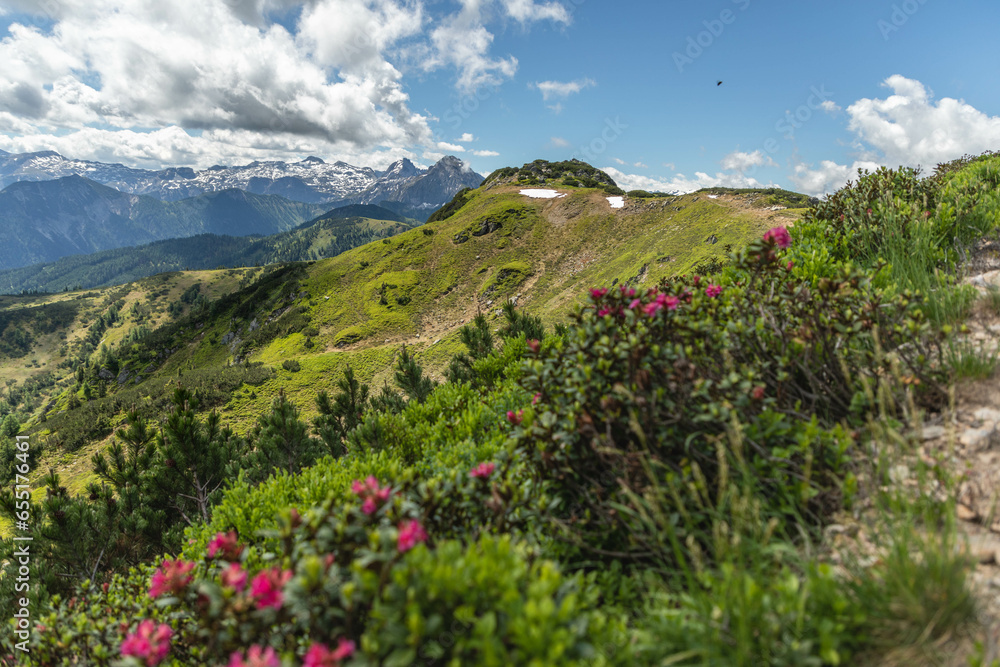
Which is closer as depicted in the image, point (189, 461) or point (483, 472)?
point (483, 472)

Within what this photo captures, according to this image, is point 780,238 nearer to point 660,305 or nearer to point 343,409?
point 660,305

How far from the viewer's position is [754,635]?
2.06 metres

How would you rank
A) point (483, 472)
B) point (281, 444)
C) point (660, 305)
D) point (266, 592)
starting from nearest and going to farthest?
point (266, 592)
point (483, 472)
point (660, 305)
point (281, 444)

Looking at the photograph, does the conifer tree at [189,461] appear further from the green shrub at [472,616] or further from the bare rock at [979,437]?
the bare rock at [979,437]

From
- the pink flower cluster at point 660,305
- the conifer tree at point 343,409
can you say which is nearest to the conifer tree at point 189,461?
the conifer tree at point 343,409

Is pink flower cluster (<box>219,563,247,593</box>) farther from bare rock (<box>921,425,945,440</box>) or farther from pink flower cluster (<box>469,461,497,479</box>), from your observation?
bare rock (<box>921,425,945,440</box>)

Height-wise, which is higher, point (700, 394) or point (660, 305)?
point (660, 305)

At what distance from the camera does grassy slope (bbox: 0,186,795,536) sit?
35.7 m

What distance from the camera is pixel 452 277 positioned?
5512cm

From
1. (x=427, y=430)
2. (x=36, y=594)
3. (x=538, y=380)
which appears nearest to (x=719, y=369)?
(x=538, y=380)

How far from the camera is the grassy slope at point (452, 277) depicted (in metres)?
35.7

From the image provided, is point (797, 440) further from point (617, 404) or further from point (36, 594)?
point (36, 594)

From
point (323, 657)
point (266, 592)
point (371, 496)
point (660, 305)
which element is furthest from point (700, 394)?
point (266, 592)

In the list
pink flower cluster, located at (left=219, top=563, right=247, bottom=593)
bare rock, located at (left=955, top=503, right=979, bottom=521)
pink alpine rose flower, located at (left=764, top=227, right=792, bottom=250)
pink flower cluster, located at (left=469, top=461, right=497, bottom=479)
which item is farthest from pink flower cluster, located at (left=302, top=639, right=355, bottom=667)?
pink alpine rose flower, located at (left=764, top=227, right=792, bottom=250)
